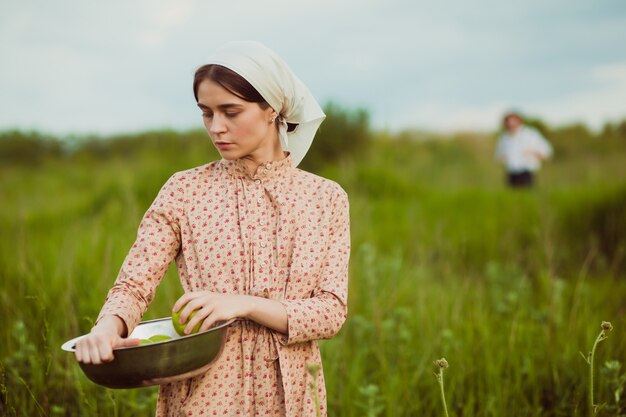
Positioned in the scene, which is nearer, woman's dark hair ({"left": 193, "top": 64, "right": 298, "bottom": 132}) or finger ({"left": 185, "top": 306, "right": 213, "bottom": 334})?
finger ({"left": 185, "top": 306, "right": 213, "bottom": 334})

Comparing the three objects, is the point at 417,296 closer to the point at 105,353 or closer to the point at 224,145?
the point at 224,145

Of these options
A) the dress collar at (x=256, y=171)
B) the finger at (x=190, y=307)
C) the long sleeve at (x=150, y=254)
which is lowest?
the finger at (x=190, y=307)

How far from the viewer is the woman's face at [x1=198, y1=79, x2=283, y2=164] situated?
5.59ft

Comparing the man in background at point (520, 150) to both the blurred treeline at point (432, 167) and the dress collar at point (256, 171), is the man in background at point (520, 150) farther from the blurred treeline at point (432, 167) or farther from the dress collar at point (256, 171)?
the dress collar at point (256, 171)

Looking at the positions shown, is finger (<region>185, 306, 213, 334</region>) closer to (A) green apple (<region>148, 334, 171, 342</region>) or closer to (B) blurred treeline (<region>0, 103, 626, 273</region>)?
(A) green apple (<region>148, 334, 171, 342</region>)

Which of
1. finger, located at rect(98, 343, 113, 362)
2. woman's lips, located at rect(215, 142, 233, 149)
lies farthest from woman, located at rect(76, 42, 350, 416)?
finger, located at rect(98, 343, 113, 362)

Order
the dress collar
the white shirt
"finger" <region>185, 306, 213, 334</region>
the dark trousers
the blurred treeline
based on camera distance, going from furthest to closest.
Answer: the dark trousers < the white shirt < the blurred treeline < the dress collar < "finger" <region>185, 306, 213, 334</region>

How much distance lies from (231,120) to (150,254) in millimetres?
450

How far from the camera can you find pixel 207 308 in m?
1.51

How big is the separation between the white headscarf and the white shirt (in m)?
8.42

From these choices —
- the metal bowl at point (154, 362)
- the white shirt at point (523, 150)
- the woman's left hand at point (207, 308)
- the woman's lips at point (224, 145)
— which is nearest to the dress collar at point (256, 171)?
the woman's lips at point (224, 145)

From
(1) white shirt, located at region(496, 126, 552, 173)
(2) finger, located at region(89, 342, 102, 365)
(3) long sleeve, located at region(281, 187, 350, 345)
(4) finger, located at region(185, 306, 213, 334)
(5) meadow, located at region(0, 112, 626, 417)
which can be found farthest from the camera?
(1) white shirt, located at region(496, 126, 552, 173)

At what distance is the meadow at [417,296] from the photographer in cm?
287

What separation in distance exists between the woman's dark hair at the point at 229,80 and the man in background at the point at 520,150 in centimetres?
872
